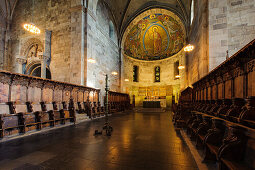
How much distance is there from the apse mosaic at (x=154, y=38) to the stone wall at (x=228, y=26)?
36.1ft

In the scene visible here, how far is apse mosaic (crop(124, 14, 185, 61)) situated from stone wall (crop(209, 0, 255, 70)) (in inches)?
434

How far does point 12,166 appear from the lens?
7.72 ft

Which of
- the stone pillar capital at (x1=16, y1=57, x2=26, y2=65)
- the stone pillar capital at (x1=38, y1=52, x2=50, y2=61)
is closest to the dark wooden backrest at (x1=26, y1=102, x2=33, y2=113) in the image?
the stone pillar capital at (x1=38, y1=52, x2=50, y2=61)

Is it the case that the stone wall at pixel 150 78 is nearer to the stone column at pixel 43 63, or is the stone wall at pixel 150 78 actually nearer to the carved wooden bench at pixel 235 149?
the stone column at pixel 43 63

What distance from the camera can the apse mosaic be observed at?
1883 cm

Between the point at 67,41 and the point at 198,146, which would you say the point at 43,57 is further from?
the point at 198,146

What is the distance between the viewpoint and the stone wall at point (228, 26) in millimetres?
7082

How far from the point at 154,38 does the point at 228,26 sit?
14.6 m

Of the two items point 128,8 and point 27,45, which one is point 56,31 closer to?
point 27,45

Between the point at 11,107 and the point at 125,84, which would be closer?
the point at 11,107

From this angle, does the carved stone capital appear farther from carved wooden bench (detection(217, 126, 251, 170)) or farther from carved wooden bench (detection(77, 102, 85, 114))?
carved wooden bench (detection(77, 102, 85, 114))

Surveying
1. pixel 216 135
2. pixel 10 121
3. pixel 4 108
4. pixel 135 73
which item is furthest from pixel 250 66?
pixel 135 73

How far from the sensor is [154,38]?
836 inches

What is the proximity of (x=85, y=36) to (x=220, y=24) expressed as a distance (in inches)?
372
